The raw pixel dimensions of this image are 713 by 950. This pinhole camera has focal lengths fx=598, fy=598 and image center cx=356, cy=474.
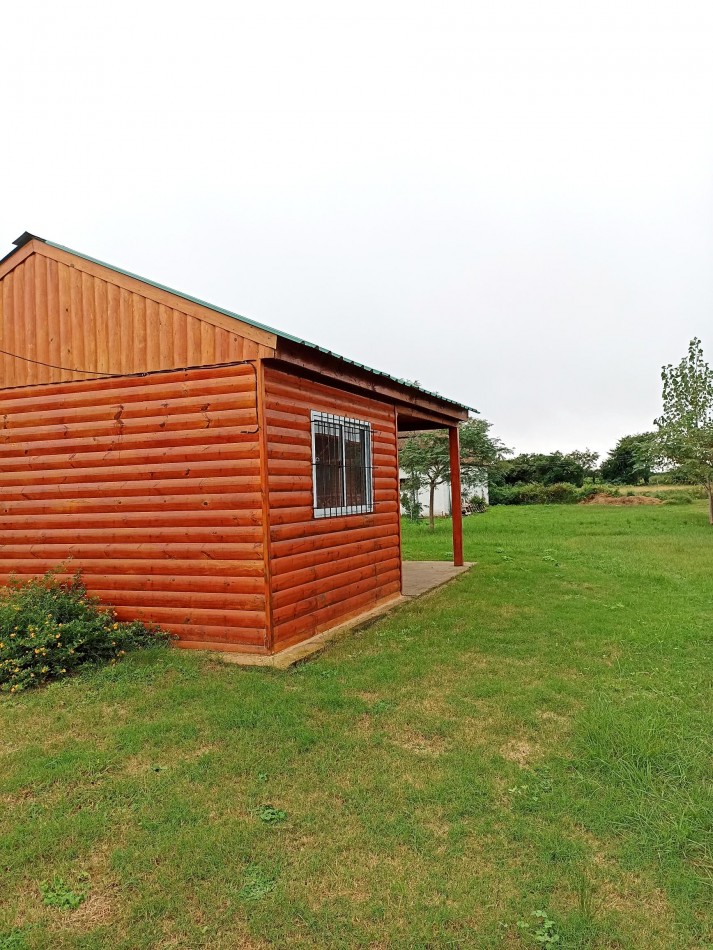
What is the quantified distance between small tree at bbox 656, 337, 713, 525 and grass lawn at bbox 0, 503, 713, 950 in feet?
53.0

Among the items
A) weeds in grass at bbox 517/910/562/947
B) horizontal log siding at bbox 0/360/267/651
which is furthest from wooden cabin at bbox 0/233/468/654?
weeds in grass at bbox 517/910/562/947

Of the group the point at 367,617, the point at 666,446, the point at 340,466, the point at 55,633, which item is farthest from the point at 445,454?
the point at 55,633

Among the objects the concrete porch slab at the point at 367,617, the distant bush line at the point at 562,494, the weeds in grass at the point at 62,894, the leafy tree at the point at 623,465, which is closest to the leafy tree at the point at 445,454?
the concrete porch slab at the point at 367,617

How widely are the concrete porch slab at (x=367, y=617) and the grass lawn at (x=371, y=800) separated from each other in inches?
9.5

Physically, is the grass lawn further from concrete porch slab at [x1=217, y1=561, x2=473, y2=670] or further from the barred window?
the barred window

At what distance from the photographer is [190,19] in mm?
10930

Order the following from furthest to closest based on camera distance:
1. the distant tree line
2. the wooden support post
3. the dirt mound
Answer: the dirt mound → the distant tree line → the wooden support post

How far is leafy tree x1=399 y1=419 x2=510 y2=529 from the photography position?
1792 cm

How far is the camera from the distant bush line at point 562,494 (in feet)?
96.2

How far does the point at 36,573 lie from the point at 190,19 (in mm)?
10404

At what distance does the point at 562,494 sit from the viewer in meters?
31.2

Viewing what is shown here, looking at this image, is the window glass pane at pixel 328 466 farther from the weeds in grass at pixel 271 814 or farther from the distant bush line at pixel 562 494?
the distant bush line at pixel 562 494

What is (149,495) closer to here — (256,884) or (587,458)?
(256,884)

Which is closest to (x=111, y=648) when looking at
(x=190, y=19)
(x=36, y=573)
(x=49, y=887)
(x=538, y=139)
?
(x=36, y=573)
